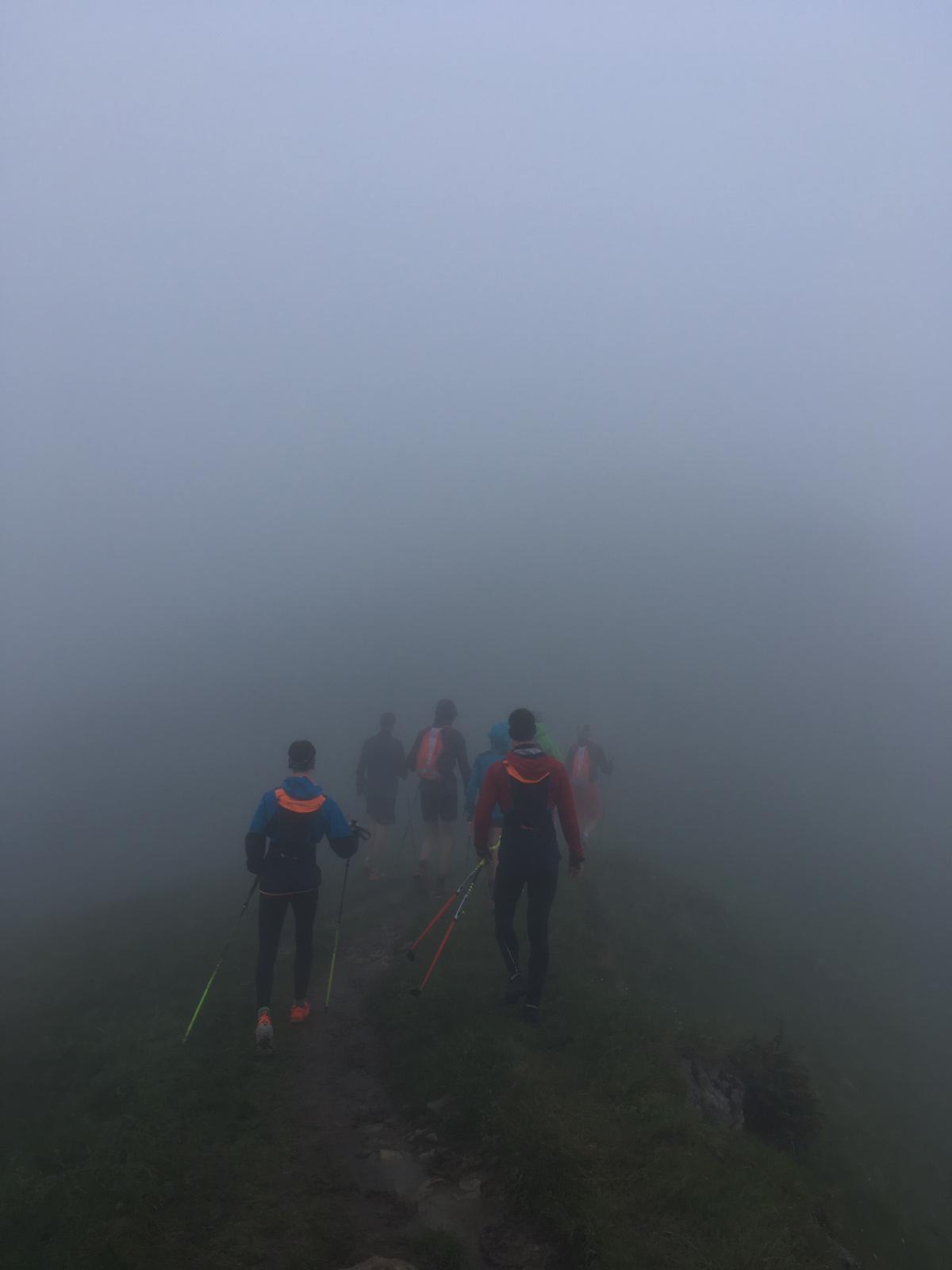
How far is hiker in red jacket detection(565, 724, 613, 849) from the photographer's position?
1698cm

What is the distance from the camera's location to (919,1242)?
279 inches

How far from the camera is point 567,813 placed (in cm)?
852

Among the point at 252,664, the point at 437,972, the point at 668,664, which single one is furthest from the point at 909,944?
the point at 252,664

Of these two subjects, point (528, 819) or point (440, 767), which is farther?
point (440, 767)

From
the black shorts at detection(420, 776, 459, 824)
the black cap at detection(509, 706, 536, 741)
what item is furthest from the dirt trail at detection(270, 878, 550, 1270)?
the black shorts at detection(420, 776, 459, 824)

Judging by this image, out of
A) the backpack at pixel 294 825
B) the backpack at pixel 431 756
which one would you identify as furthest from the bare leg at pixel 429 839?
the backpack at pixel 294 825

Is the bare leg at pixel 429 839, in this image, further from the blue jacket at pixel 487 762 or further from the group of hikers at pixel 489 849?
the group of hikers at pixel 489 849

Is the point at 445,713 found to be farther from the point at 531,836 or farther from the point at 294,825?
the point at 531,836

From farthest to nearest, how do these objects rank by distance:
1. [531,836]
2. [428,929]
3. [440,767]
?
[440,767]
[428,929]
[531,836]

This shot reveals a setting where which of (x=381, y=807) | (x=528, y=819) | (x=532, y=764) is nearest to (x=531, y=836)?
(x=528, y=819)

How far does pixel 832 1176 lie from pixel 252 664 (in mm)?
40611

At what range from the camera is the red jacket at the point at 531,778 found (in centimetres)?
842

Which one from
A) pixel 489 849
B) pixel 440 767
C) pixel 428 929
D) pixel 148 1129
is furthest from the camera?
pixel 440 767

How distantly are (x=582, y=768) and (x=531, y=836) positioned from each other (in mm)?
8841
